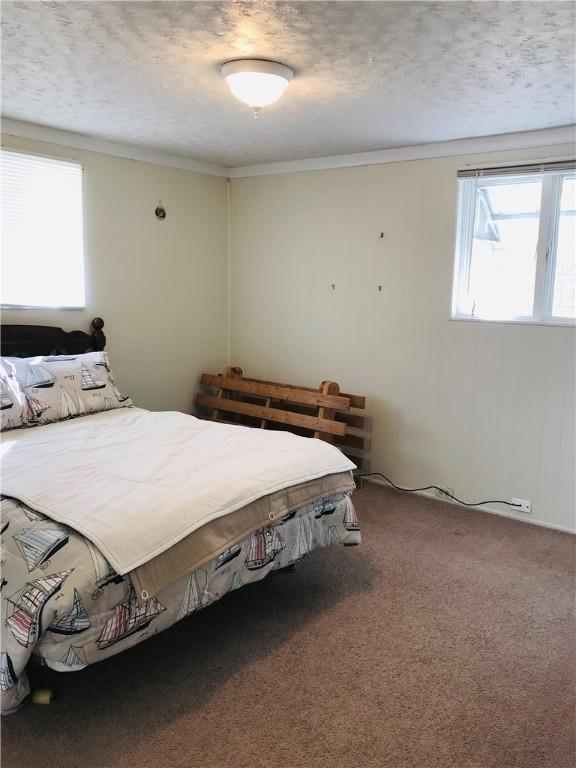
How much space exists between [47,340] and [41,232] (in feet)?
2.21

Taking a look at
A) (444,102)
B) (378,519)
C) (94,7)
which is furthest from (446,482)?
(94,7)

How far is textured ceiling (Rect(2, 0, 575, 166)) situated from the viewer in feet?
6.35

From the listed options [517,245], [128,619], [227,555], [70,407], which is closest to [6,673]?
[128,619]

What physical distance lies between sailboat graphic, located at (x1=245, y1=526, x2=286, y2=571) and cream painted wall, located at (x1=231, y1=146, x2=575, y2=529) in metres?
1.88

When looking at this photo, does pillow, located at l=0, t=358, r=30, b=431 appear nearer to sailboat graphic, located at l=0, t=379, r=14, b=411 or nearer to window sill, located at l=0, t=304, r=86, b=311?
→ sailboat graphic, located at l=0, t=379, r=14, b=411

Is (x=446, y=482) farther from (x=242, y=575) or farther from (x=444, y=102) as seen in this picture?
(x=444, y=102)

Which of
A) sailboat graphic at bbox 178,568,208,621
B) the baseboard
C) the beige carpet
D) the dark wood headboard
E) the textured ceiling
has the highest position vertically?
the textured ceiling

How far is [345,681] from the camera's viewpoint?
7.02 ft

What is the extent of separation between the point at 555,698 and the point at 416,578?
0.91 metres

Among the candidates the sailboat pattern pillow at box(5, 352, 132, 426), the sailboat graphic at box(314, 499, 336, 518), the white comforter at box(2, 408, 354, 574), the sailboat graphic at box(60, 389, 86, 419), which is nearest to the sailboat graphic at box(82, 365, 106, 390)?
the sailboat pattern pillow at box(5, 352, 132, 426)

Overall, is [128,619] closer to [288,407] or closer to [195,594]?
[195,594]

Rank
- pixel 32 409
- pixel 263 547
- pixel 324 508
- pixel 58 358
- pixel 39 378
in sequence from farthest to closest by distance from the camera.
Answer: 1. pixel 58 358
2. pixel 39 378
3. pixel 32 409
4. pixel 324 508
5. pixel 263 547

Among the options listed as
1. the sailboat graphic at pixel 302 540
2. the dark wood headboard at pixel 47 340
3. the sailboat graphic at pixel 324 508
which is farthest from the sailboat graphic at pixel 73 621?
the dark wood headboard at pixel 47 340

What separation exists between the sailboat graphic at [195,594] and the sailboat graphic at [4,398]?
64.0 inches
